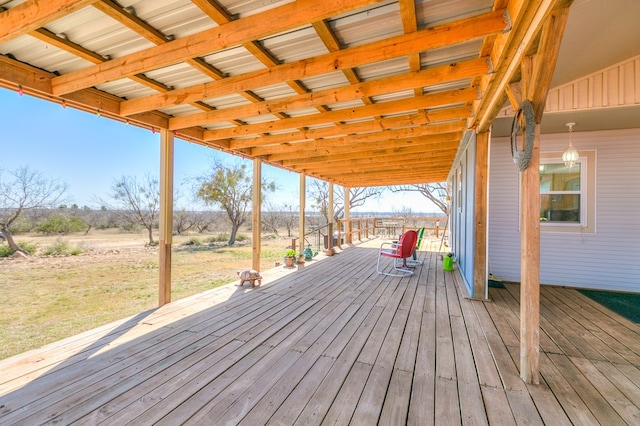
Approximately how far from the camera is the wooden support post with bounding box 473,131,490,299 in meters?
3.60

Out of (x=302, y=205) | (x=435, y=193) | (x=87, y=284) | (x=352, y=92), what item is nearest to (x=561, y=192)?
(x=352, y=92)

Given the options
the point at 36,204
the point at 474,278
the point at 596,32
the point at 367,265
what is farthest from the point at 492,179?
the point at 36,204

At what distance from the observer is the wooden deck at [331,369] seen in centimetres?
159

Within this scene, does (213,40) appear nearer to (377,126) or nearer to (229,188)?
(377,126)

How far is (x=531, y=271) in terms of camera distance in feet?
6.23

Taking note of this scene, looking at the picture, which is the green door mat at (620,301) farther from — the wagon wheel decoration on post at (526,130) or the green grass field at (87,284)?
the green grass field at (87,284)

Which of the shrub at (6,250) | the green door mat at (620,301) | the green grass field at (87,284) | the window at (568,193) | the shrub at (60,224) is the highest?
the window at (568,193)

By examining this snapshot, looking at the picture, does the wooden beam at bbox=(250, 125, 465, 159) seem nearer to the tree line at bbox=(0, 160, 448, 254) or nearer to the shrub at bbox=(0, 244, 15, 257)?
the tree line at bbox=(0, 160, 448, 254)

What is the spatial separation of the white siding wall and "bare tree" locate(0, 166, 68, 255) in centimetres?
1048

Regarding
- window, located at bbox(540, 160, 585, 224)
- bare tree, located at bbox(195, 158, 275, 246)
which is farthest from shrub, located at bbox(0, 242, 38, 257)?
window, located at bbox(540, 160, 585, 224)

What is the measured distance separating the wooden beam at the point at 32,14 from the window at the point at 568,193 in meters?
5.91

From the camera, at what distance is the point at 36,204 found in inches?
268

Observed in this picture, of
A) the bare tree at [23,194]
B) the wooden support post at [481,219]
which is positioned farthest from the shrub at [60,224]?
the wooden support post at [481,219]

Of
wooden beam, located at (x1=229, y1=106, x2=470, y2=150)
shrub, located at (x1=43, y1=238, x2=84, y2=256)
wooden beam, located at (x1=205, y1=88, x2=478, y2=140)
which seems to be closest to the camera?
wooden beam, located at (x1=205, y1=88, x2=478, y2=140)
